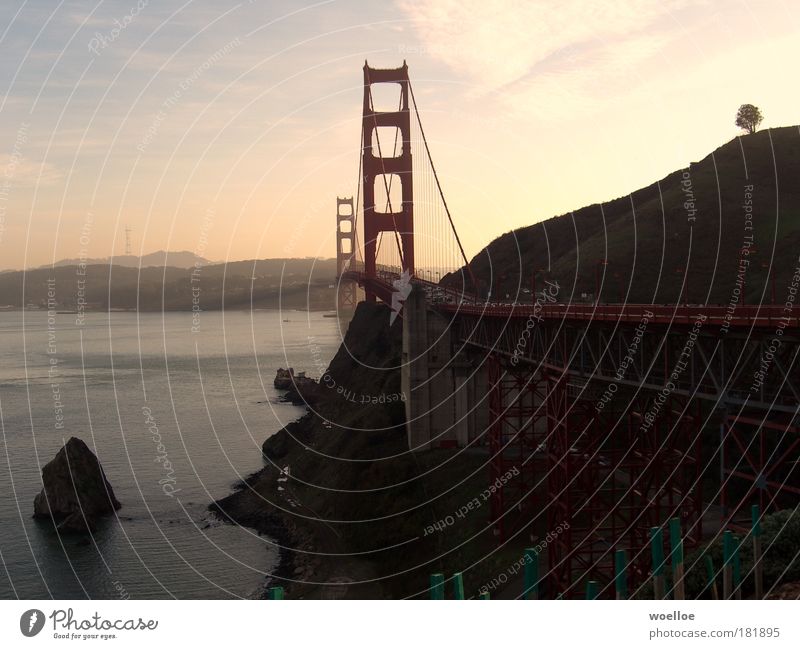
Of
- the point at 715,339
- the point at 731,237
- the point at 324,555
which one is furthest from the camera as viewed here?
the point at 731,237

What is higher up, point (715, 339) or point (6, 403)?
point (715, 339)

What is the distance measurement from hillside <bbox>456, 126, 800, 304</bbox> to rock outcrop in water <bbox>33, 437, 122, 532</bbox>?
2858cm

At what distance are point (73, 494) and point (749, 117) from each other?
81.7 m

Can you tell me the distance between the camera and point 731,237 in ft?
223

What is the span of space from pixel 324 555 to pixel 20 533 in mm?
16485

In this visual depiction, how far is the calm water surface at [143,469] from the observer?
38.2m

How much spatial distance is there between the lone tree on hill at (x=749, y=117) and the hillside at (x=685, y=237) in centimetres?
540

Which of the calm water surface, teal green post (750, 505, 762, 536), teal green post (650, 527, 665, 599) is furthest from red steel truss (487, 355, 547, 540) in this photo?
teal green post (750, 505, 762, 536)

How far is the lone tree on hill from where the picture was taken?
96875mm

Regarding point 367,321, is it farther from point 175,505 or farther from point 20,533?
point 20,533

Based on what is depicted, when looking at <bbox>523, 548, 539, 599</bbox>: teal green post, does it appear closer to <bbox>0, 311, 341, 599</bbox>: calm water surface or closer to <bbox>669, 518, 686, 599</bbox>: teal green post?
<bbox>669, 518, 686, 599</bbox>: teal green post

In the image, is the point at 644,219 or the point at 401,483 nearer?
the point at 401,483

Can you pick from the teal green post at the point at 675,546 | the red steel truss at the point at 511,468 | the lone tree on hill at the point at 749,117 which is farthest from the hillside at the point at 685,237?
the teal green post at the point at 675,546

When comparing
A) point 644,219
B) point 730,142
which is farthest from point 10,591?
point 730,142
